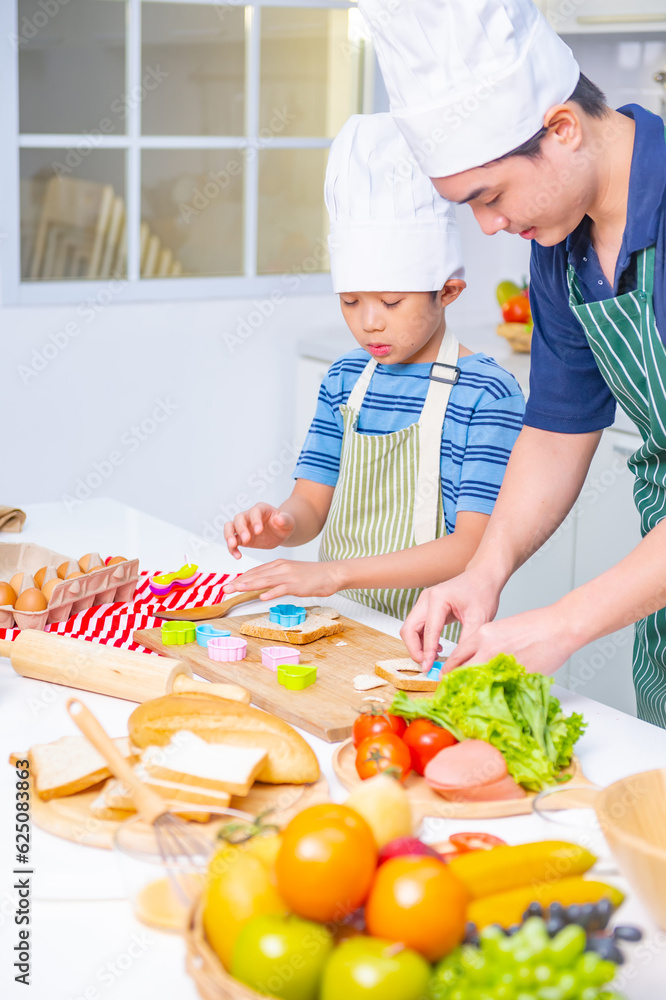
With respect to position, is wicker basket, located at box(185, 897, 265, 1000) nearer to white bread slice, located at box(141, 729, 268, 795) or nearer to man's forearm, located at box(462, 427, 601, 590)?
white bread slice, located at box(141, 729, 268, 795)

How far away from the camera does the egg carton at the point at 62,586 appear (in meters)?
1.21

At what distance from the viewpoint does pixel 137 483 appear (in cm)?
291

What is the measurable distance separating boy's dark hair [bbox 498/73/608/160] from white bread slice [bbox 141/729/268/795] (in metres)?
0.57

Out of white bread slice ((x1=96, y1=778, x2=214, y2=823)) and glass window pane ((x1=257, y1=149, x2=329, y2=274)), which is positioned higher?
glass window pane ((x1=257, y1=149, x2=329, y2=274))

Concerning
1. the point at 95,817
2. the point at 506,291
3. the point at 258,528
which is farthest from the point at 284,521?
the point at 506,291

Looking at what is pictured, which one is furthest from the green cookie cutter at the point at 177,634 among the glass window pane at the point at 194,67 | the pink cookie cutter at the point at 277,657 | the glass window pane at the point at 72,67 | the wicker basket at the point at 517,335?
the glass window pane at the point at 194,67

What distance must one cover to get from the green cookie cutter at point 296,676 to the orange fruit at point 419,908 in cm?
52

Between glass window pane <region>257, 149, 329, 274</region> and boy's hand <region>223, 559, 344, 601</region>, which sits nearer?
boy's hand <region>223, 559, 344, 601</region>

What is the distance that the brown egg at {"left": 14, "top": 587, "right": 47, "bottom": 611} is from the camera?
3.93 ft

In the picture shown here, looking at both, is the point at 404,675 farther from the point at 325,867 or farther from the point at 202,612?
the point at 325,867

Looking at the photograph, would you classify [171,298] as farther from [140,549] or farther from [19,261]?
[140,549]

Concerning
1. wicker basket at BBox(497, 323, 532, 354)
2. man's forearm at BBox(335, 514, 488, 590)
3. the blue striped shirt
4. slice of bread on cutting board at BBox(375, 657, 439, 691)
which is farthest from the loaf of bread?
wicker basket at BBox(497, 323, 532, 354)

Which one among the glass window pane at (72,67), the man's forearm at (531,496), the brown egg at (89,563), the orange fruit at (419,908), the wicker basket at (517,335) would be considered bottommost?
the brown egg at (89,563)

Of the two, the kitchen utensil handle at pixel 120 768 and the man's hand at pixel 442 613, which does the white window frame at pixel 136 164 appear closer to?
the man's hand at pixel 442 613
